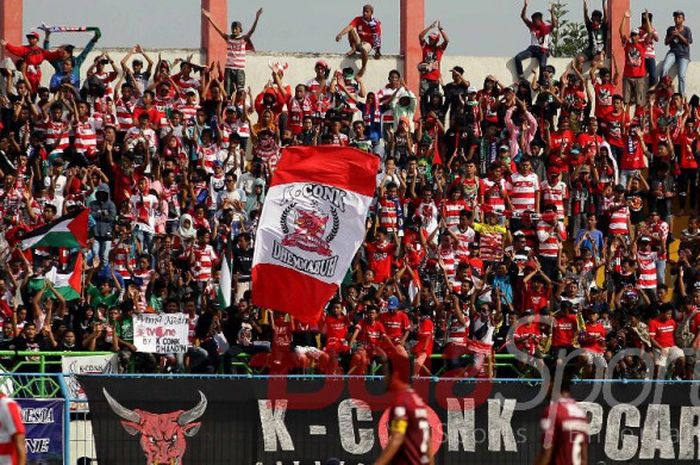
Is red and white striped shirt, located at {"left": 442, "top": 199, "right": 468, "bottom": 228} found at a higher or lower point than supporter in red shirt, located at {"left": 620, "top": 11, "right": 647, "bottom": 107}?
lower

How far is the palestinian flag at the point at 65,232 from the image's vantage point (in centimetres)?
2411

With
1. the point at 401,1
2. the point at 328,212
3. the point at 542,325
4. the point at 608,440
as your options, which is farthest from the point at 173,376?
the point at 401,1

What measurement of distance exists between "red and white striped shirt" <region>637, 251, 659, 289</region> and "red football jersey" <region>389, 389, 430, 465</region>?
43.8 feet

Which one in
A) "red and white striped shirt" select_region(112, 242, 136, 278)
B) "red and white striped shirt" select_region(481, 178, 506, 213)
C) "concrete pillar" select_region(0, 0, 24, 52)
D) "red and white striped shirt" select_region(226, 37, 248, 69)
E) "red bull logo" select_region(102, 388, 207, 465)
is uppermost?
"concrete pillar" select_region(0, 0, 24, 52)

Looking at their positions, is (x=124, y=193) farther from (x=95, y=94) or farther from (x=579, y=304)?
(x=579, y=304)

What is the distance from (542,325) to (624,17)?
1059 centimetres

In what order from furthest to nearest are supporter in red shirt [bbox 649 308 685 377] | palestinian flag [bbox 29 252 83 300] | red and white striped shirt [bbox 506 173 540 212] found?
red and white striped shirt [bbox 506 173 540 212]
supporter in red shirt [bbox 649 308 685 377]
palestinian flag [bbox 29 252 83 300]

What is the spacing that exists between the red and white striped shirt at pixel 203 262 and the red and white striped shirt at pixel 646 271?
6.66m

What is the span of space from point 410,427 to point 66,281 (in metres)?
10.9

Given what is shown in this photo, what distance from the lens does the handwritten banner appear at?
876 inches

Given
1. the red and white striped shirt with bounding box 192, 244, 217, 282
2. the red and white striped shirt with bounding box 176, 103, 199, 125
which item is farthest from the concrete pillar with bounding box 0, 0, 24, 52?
the red and white striped shirt with bounding box 192, 244, 217, 282

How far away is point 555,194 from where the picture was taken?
28.0 m

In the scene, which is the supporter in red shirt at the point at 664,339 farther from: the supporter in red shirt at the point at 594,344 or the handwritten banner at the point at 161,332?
the handwritten banner at the point at 161,332

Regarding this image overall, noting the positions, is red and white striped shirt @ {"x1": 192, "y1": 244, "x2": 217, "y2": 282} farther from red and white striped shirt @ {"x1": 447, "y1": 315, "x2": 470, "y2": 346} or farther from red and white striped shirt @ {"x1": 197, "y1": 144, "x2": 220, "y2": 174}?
red and white striped shirt @ {"x1": 447, "y1": 315, "x2": 470, "y2": 346}
